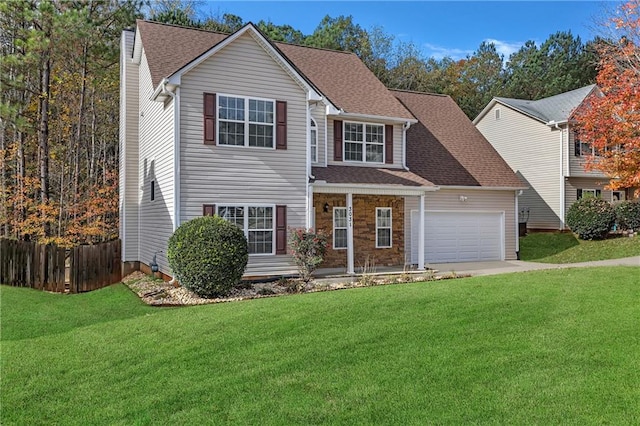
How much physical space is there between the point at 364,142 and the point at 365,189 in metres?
2.51

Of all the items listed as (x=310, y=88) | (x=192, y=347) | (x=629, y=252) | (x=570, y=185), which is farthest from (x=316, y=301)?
(x=570, y=185)

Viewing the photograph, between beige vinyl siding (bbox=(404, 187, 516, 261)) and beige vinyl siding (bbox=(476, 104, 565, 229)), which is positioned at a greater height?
beige vinyl siding (bbox=(476, 104, 565, 229))

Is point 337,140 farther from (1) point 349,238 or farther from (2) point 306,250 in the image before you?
(2) point 306,250

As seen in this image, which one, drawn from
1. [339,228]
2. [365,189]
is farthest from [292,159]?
[339,228]

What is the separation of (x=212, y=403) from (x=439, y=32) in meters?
19.9

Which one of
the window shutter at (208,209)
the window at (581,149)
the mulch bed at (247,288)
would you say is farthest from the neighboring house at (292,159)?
the window at (581,149)

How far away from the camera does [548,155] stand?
23.7m

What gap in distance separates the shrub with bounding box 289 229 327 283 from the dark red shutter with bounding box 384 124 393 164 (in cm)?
483

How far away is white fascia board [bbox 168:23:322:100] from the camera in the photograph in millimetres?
12117

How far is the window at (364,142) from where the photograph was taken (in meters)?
16.1

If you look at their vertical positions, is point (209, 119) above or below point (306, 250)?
above

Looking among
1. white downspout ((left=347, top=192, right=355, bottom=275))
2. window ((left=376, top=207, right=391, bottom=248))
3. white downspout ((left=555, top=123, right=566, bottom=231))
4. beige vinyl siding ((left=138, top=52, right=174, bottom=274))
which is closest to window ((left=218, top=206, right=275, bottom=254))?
beige vinyl siding ((left=138, top=52, right=174, bottom=274))

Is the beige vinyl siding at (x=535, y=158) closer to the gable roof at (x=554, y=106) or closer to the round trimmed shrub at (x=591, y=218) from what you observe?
the gable roof at (x=554, y=106)

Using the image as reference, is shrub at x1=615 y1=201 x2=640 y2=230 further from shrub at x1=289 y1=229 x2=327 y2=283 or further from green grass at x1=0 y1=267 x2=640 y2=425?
shrub at x1=289 y1=229 x2=327 y2=283
